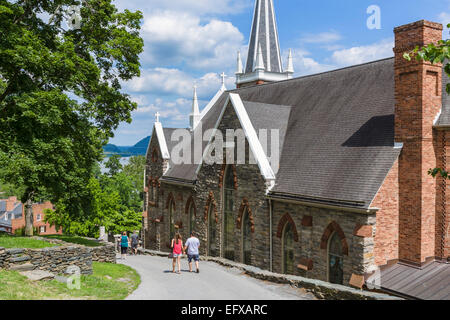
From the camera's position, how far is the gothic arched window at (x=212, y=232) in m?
23.8

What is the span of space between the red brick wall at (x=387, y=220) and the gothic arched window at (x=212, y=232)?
1083 cm

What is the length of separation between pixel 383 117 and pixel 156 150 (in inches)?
848

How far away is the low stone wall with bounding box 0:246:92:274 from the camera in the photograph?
1279 centimetres

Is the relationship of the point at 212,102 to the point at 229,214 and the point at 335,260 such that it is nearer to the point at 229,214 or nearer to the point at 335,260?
the point at 229,214

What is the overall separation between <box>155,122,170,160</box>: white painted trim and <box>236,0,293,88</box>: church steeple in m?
8.97

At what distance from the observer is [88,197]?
2230cm

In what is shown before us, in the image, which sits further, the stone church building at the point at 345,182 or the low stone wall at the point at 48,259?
the stone church building at the point at 345,182

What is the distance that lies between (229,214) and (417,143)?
35.6 feet

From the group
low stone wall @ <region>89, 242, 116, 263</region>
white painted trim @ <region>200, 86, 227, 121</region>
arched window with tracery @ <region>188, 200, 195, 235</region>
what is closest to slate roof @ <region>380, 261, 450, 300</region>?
low stone wall @ <region>89, 242, 116, 263</region>

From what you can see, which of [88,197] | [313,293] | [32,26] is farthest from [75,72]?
[313,293]

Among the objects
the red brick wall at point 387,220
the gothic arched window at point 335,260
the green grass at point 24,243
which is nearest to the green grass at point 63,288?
the green grass at point 24,243

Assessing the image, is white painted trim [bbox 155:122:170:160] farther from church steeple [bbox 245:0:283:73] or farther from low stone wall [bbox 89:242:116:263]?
low stone wall [bbox 89:242:116:263]

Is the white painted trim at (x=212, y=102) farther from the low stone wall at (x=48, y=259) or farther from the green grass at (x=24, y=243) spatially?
the low stone wall at (x=48, y=259)

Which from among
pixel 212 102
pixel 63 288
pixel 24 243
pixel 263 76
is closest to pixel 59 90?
pixel 24 243
